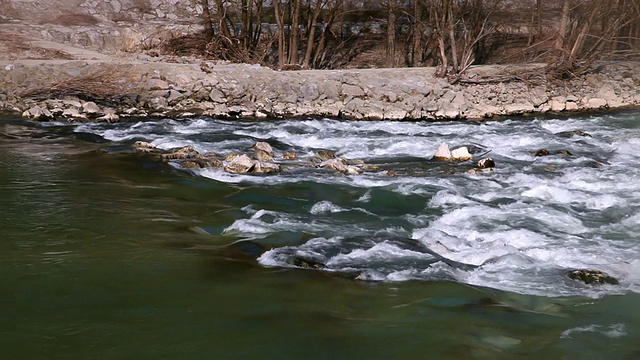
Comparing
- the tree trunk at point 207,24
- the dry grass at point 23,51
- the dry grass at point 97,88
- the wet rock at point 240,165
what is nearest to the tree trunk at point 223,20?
the tree trunk at point 207,24

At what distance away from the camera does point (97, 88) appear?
13977 millimetres

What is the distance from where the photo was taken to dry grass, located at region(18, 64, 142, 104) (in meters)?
13.9

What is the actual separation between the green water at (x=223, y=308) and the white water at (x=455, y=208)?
1.03ft

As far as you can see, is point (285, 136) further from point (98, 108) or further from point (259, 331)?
point (259, 331)

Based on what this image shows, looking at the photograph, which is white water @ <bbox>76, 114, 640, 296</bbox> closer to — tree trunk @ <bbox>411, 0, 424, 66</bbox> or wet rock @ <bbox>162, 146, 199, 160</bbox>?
wet rock @ <bbox>162, 146, 199, 160</bbox>

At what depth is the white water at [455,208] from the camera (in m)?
5.41

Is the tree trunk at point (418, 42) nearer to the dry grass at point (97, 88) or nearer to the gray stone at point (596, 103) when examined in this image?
the gray stone at point (596, 103)

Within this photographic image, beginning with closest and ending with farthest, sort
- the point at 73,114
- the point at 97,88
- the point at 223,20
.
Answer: the point at 73,114 < the point at 97,88 < the point at 223,20

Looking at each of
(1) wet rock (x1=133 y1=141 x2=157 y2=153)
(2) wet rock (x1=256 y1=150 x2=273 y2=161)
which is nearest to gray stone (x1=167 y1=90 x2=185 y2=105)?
(1) wet rock (x1=133 y1=141 x2=157 y2=153)

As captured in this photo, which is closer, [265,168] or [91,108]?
[265,168]

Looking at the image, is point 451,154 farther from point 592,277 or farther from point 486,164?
point 592,277

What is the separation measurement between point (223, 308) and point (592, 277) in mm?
2585

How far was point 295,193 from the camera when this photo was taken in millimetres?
7793

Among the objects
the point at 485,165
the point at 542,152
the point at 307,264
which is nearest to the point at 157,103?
the point at 485,165
